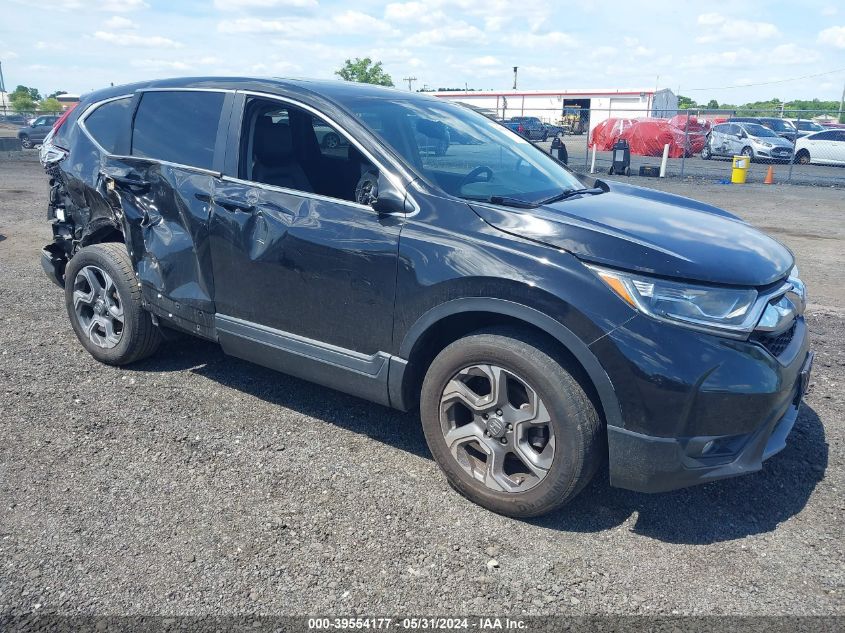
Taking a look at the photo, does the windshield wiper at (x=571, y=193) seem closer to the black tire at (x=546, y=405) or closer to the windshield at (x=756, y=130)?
the black tire at (x=546, y=405)

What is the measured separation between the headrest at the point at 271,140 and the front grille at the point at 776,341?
2702 millimetres

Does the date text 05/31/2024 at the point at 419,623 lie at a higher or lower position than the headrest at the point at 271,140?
lower

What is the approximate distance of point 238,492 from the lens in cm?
335

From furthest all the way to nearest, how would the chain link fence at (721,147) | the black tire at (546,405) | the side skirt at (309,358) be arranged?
the chain link fence at (721,147) → the side skirt at (309,358) → the black tire at (546,405)

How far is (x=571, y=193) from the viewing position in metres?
3.89

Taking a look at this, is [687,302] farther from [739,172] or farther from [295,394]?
[739,172]

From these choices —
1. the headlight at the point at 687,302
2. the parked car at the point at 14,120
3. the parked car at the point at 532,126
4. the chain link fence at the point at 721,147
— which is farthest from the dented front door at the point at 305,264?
the parked car at the point at 14,120

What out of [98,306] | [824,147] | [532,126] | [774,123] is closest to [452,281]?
[98,306]

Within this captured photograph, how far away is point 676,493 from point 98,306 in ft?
12.7

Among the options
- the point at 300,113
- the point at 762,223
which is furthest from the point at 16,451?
the point at 762,223

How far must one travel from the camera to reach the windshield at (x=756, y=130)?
1042 inches

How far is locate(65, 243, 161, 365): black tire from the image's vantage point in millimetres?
4504

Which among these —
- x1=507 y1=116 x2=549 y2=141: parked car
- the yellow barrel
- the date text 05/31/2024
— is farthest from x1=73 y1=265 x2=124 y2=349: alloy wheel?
x1=507 y1=116 x2=549 y2=141: parked car

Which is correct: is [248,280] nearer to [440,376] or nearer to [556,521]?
[440,376]
